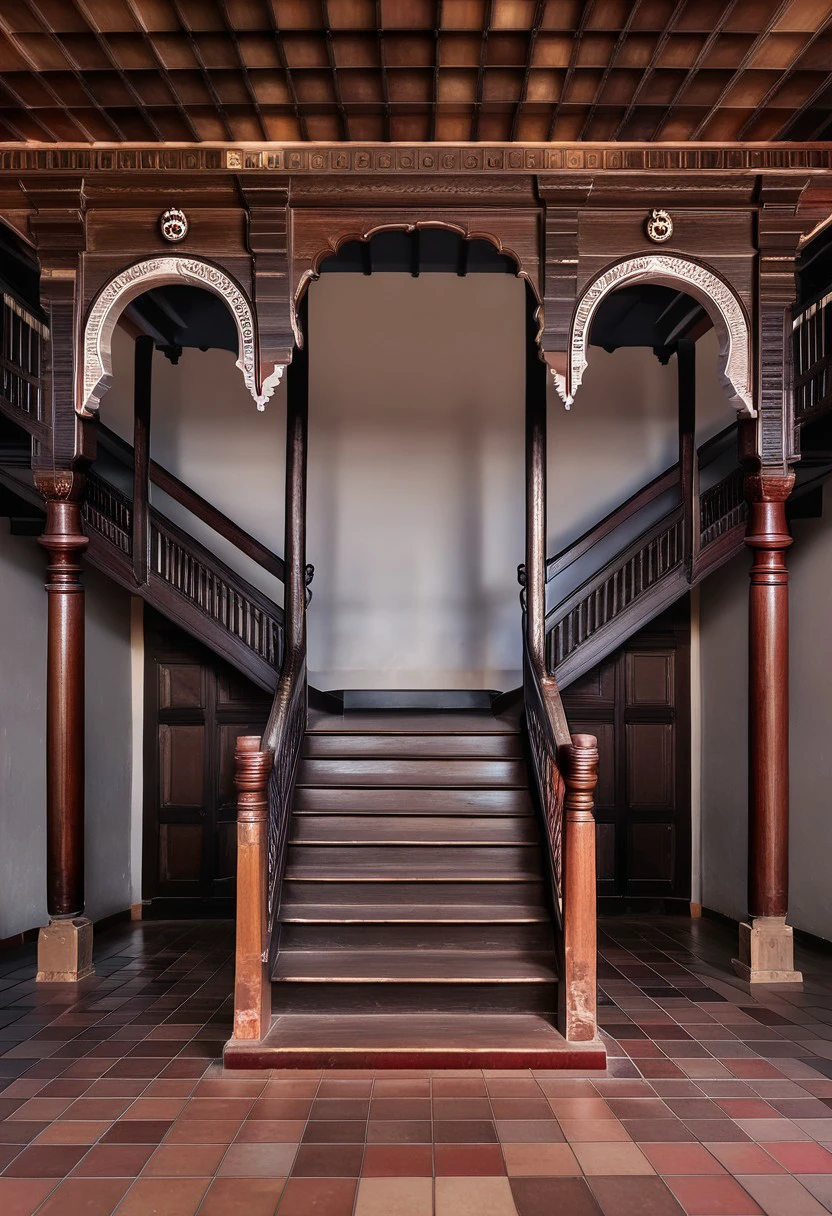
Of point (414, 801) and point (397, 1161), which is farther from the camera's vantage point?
point (414, 801)

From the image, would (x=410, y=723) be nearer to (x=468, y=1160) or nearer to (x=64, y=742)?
(x=64, y=742)

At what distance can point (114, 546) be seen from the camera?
21.4 ft

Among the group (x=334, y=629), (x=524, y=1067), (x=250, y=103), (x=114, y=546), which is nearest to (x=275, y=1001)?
(x=524, y=1067)

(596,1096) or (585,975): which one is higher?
Answer: (585,975)

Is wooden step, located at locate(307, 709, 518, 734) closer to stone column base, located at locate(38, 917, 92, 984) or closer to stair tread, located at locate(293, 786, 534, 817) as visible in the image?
stair tread, located at locate(293, 786, 534, 817)

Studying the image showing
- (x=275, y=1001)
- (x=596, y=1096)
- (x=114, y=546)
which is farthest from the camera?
(x=114, y=546)

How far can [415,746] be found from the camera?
247 inches

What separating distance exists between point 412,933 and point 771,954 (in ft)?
6.90

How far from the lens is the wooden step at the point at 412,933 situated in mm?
5047

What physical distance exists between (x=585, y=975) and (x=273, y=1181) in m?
1.75

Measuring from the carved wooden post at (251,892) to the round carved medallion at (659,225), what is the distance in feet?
11.5

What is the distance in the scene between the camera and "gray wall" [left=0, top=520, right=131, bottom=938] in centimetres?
646

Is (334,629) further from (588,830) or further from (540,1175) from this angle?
(540,1175)

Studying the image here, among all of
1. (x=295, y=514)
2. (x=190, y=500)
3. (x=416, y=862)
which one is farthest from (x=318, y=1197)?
(x=190, y=500)
